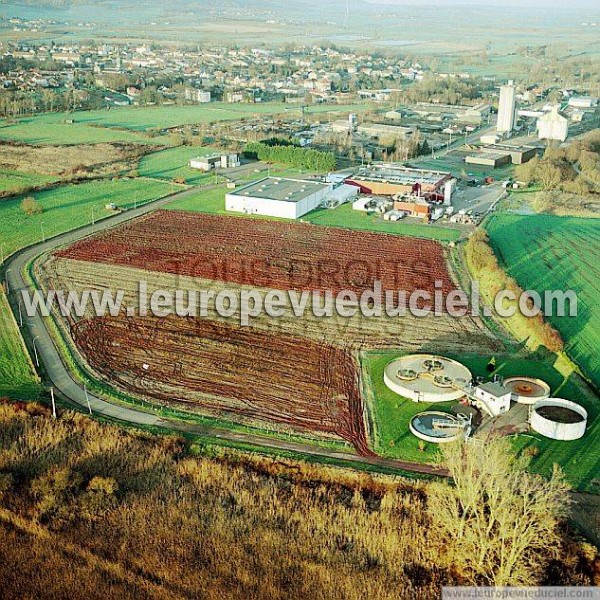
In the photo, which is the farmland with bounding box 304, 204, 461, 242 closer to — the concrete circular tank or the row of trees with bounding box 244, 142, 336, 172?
the row of trees with bounding box 244, 142, 336, 172

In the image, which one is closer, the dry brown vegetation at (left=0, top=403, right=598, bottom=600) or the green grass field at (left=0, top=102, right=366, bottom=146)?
the dry brown vegetation at (left=0, top=403, right=598, bottom=600)

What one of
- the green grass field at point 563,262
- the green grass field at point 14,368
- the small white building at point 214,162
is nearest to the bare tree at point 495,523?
the green grass field at point 563,262

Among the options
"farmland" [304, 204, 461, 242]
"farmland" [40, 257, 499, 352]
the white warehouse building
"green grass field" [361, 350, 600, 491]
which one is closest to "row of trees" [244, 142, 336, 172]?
the white warehouse building

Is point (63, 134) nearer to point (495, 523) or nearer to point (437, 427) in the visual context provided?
point (437, 427)

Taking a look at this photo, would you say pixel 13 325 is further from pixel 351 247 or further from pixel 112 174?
pixel 112 174

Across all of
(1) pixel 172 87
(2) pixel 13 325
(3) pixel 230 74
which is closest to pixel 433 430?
(2) pixel 13 325

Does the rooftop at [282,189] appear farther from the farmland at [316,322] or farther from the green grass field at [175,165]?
the farmland at [316,322]

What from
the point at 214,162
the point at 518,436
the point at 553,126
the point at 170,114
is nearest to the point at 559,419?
the point at 518,436
